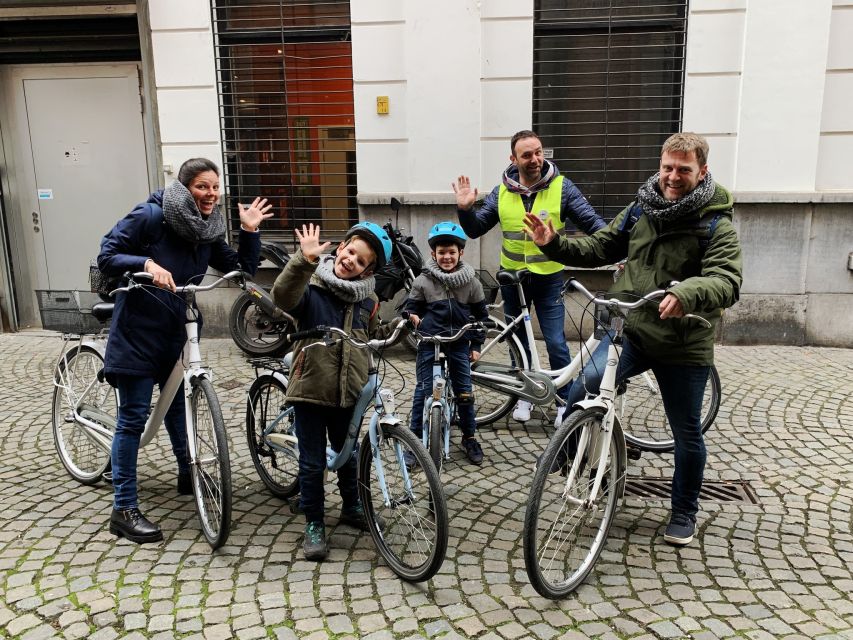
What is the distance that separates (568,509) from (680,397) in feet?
2.43

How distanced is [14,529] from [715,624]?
3355mm

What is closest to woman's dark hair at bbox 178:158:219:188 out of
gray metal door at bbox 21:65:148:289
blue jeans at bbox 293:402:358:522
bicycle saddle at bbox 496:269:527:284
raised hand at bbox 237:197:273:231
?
raised hand at bbox 237:197:273:231

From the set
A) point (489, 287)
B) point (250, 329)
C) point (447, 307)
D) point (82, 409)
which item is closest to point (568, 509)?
point (447, 307)

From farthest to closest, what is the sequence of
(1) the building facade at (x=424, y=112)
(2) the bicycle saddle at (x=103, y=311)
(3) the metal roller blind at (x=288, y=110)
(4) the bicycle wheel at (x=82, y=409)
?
(3) the metal roller blind at (x=288, y=110) → (1) the building facade at (x=424, y=112) → (4) the bicycle wheel at (x=82, y=409) → (2) the bicycle saddle at (x=103, y=311)

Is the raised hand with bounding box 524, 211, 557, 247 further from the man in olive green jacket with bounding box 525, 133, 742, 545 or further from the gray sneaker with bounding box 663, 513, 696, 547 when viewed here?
the gray sneaker with bounding box 663, 513, 696, 547

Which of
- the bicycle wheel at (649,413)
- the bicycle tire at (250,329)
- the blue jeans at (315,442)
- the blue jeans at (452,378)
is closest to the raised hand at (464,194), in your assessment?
the blue jeans at (452,378)

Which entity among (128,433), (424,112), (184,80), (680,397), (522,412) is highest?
(184,80)

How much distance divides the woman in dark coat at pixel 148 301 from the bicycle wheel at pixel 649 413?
8.97ft

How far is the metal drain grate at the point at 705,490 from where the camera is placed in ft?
12.8

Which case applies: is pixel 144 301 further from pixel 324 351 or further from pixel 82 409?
pixel 82 409

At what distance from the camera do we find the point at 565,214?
4.84m

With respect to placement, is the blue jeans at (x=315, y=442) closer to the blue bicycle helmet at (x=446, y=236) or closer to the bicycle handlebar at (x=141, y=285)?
the bicycle handlebar at (x=141, y=285)

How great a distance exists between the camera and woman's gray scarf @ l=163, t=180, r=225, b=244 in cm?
331

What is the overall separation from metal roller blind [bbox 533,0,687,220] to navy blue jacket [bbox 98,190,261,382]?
487 cm
